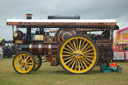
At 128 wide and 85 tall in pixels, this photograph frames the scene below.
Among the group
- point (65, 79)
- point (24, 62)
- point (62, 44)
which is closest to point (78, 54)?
point (62, 44)

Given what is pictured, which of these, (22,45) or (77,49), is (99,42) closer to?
(77,49)

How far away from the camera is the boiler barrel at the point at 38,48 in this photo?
334 inches

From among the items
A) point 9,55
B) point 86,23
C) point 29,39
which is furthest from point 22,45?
point 9,55

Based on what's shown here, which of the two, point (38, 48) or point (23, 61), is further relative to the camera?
point (38, 48)

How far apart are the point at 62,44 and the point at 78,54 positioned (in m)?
0.84

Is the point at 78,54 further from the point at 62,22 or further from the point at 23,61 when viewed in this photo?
the point at 23,61

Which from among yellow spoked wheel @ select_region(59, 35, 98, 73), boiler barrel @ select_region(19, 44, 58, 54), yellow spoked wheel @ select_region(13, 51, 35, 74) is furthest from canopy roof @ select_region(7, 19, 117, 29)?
yellow spoked wheel @ select_region(13, 51, 35, 74)

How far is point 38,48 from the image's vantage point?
8.58m

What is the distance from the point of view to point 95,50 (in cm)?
781

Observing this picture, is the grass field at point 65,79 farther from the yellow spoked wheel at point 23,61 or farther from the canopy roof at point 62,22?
the canopy roof at point 62,22

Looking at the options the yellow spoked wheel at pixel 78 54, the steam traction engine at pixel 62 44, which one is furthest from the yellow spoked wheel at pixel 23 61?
the yellow spoked wheel at pixel 78 54

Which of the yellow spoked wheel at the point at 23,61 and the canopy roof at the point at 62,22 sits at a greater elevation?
the canopy roof at the point at 62,22

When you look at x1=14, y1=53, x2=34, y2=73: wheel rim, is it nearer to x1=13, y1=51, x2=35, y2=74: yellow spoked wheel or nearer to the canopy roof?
x1=13, y1=51, x2=35, y2=74: yellow spoked wheel

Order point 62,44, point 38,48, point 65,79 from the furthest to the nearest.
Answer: point 38,48, point 62,44, point 65,79
